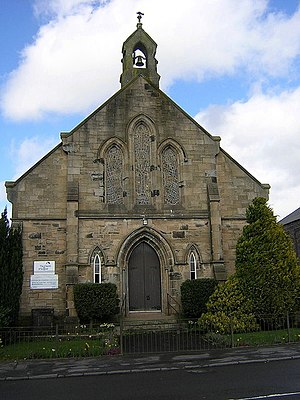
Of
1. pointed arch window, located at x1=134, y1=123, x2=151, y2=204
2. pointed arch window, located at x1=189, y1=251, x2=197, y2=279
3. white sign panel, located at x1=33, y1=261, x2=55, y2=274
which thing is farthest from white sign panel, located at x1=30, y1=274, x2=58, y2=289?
pointed arch window, located at x1=189, y1=251, x2=197, y2=279

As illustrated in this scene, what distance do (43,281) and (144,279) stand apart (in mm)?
4349

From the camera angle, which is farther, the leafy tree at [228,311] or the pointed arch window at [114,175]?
the pointed arch window at [114,175]

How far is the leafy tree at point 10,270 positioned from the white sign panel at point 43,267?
4.60 feet

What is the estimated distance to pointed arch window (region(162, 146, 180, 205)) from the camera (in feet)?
70.0

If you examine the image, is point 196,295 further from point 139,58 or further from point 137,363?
point 139,58

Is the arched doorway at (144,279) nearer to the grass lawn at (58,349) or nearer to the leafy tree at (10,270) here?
the grass lawn at (58,349)

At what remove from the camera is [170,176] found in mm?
21594

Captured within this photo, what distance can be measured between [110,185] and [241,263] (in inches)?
269

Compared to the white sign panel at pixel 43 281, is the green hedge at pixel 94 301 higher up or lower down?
lower down

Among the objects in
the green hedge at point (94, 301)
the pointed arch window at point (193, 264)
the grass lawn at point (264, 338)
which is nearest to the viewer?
the grass lawn at point (264, 338)

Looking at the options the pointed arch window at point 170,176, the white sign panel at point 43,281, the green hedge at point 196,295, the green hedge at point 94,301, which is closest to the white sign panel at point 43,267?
the white sign panel at point 43,281

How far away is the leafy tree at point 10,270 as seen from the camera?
56.2ft

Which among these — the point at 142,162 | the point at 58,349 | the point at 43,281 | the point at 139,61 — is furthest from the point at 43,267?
the point at 139,61

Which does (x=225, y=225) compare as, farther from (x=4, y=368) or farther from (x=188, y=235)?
(x=4, y=368)
